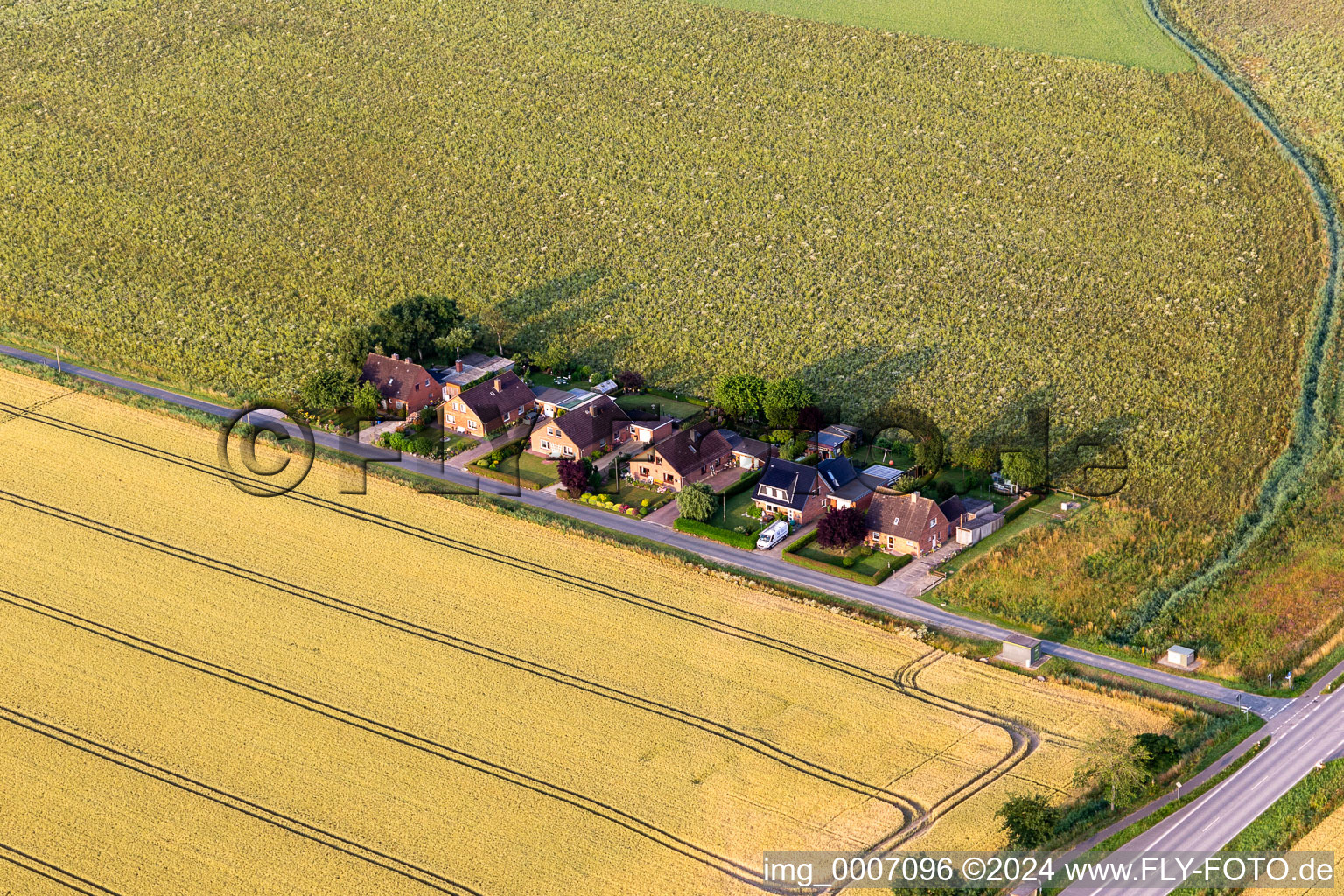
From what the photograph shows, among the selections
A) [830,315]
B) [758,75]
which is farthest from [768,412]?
[758,75]

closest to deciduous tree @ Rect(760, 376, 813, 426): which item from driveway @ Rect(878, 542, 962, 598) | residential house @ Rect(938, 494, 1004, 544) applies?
residential house @ Rect(938, 494, 1004, 544)

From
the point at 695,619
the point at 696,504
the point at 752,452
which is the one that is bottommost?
the point at 695,619

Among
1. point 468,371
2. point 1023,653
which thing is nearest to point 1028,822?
point 1023,653

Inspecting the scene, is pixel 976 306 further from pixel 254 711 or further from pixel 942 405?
pixel 254 711

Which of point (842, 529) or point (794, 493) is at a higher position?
point (794, 493)

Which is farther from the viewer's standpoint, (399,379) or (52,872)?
(399,379)

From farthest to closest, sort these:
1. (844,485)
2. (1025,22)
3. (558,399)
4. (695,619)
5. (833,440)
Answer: (1025,22), (558,399), (833,440), (844,485), (695,619)

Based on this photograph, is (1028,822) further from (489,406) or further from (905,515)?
(489,406)

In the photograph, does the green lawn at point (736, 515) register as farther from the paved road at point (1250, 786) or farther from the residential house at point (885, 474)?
the paved road at point (1250, 786)

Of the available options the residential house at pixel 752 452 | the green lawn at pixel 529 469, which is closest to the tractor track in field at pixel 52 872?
the green lawn at pixel 529 469
